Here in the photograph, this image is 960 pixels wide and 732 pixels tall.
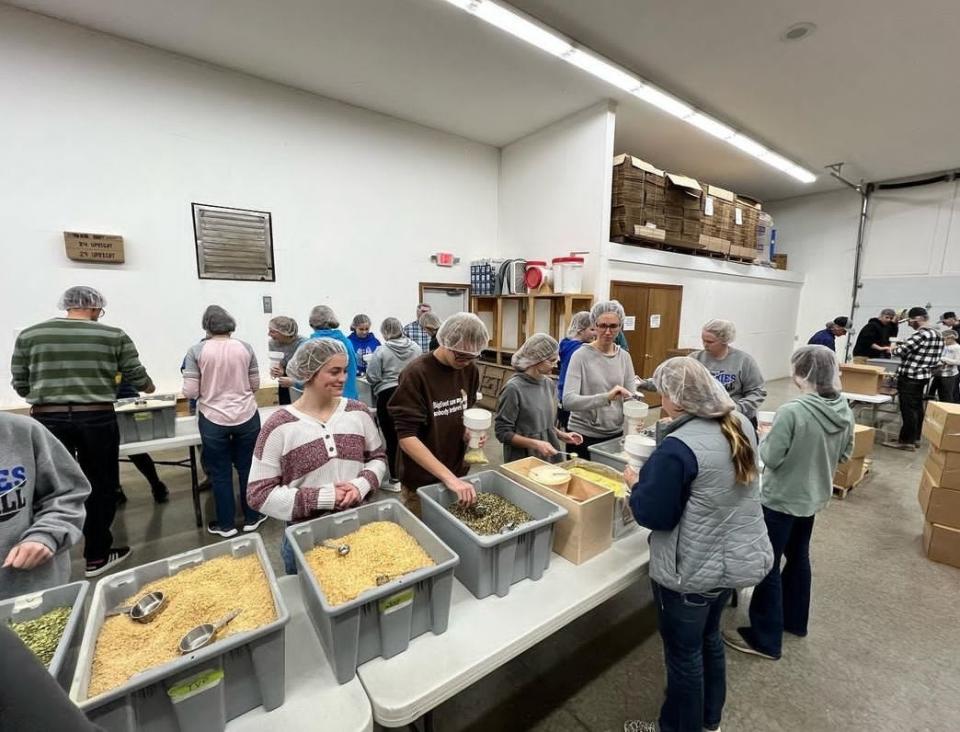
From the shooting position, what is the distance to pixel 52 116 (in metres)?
3.68

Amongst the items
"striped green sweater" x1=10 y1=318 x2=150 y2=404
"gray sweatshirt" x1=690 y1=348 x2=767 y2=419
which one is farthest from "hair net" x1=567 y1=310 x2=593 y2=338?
"striped green sweater" x1=10 y1=318 x2=150 y2=404

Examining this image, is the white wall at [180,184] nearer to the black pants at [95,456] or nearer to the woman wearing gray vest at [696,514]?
the black pants at [95,456]

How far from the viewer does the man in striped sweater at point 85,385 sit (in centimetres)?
229

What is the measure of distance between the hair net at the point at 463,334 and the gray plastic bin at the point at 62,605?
1240mm

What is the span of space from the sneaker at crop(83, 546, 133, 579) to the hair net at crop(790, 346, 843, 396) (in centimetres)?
402

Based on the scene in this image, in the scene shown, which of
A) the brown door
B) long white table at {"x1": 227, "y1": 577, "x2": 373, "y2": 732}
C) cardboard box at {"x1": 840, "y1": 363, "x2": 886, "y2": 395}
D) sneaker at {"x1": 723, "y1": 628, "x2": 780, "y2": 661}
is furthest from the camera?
the brown door

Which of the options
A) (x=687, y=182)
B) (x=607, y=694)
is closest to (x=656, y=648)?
(x=607, y=694)

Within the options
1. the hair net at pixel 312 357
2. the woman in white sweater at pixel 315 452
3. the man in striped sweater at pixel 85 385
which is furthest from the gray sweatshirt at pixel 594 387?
the man in striped sweater at pixel 85 385

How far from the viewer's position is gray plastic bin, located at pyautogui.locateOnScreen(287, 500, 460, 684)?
0.95m

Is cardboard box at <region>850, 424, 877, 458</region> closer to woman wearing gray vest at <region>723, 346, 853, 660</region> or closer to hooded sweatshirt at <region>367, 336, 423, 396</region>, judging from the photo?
woman wearing gray vest at <region>723, 346, 853, 660</region>

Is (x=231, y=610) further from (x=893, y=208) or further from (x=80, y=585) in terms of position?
(x=893, y=208)

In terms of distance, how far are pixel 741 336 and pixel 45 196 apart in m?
9.61

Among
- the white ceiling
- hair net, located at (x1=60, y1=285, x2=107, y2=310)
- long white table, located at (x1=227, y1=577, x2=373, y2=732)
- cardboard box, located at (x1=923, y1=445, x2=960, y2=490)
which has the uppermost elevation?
the white ceiling

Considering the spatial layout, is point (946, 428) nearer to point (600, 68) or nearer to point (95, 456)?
point (600, 68)
